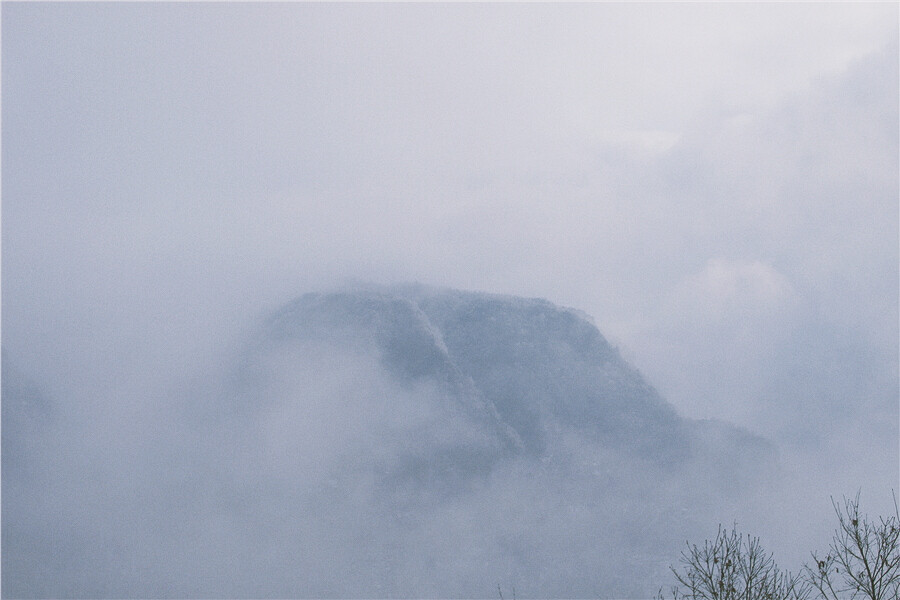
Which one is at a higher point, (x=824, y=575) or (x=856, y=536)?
(x=856, y=536)

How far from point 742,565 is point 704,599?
10.2 ft

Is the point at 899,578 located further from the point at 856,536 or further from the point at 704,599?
the point at 704,599

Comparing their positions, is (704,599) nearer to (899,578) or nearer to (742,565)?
(742,565)

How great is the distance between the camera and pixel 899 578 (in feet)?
124

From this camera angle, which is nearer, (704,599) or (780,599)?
(780,599)

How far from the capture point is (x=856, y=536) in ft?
114

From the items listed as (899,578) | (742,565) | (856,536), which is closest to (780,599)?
(742,565)

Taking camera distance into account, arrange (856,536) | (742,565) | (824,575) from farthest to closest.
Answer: (742,565) → (856,536) → (824,575)

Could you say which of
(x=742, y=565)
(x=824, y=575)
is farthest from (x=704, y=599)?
(x=824, y=575)

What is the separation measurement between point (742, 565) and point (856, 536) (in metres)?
5.65

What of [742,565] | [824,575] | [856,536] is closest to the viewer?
[824,575]

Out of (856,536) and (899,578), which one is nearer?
(856,536)

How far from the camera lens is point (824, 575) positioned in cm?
3234

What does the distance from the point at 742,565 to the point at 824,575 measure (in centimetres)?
571
